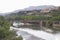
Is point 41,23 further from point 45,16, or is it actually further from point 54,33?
point 54,33

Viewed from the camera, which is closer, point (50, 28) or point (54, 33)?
point (50, 28)

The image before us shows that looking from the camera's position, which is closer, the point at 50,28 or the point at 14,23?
the point at 14,23

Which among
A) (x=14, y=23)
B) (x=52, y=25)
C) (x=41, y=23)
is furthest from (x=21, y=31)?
(x=52, y=25)

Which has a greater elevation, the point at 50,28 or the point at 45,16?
the point at 45,16

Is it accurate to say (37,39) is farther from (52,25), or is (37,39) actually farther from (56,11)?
(56,11)

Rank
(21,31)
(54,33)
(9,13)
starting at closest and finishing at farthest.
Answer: (9,13) → (21,31) → (54,33)

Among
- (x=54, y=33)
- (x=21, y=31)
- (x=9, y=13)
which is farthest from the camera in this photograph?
(x=54, y=33)

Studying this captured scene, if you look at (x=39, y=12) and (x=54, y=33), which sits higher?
(x=39, y=12)

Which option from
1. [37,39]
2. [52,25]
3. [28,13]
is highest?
[28,13]
